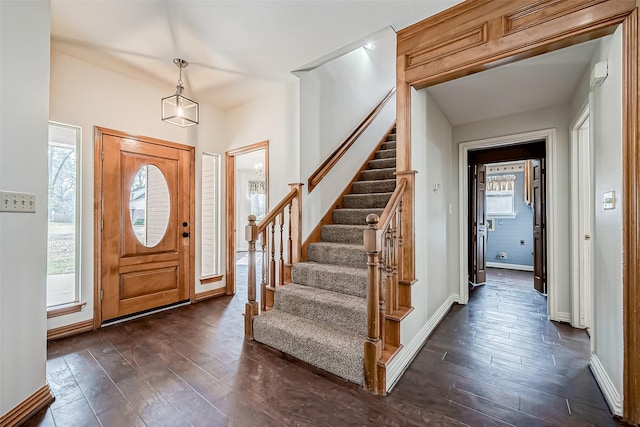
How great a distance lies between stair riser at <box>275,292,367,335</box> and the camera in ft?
7.11

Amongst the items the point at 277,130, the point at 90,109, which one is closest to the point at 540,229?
the point at 277,130

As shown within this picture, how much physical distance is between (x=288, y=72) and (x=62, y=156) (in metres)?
2.33

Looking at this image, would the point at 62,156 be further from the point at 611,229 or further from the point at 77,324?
the point at 611,229

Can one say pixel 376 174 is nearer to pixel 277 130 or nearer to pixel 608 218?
pixel 277 130

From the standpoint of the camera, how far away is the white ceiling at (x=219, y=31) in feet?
6.77

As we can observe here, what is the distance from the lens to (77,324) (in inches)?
108

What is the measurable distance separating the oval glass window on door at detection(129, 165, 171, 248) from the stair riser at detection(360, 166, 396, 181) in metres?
2.54

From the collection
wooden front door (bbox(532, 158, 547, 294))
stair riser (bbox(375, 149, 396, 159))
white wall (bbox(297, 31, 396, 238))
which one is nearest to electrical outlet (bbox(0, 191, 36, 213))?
white wall (bbox(297, 31, 396, 238))

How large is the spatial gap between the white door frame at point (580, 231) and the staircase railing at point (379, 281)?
2.03m

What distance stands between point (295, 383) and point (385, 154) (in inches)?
132

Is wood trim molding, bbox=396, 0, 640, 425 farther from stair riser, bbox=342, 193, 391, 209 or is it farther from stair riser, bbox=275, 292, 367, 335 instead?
stair riser, bbox=275, 292, 367, 335

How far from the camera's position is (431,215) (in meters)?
2.77

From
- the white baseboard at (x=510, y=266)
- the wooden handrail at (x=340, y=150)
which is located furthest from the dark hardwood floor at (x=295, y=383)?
the white baseboard at (x=510, y=266)

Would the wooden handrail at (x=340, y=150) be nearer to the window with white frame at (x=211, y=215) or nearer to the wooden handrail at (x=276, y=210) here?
the wooden handrail at (x=276, y=210)
